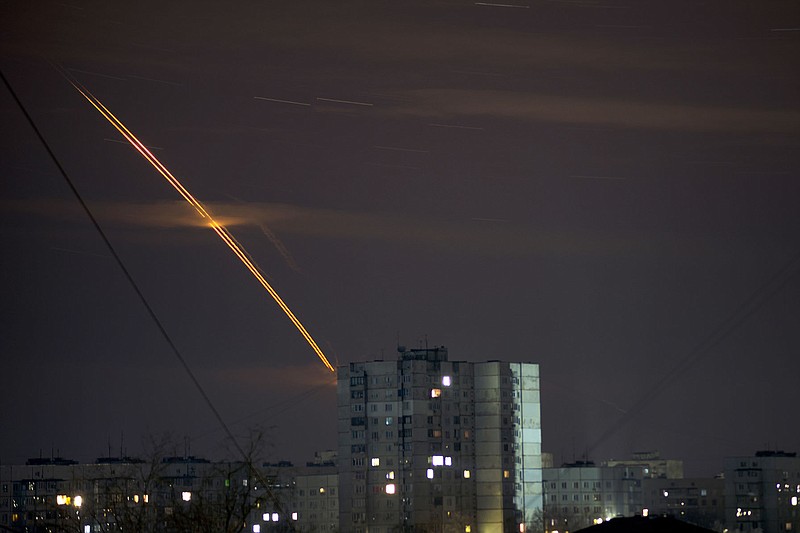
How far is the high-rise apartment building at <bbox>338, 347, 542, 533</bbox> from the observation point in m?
84.7

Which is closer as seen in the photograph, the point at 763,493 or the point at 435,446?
the point at 435,446

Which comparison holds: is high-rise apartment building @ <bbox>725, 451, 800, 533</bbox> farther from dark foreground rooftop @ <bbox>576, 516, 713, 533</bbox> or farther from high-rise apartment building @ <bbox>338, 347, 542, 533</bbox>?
dark foreground rooftop @ <bbox>576, 516, 713, 533</bbox>

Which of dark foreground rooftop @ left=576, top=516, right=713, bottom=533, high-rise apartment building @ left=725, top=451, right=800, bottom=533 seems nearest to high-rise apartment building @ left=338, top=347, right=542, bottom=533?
high-rise apartment building @ left=725, top=451, right=800, bottom=533

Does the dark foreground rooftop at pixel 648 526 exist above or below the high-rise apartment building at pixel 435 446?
below

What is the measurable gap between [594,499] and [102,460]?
38750 mm

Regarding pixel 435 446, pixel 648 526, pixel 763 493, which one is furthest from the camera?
pixel 763 493

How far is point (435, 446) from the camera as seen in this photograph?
86.2 meters

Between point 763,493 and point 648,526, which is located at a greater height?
point 763,493

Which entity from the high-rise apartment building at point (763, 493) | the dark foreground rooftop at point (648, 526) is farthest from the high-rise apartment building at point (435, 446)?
the dark foreground rooftop at point (648, 526)

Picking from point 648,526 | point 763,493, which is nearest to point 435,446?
point 763,493

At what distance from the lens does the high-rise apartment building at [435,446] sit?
84.7 m

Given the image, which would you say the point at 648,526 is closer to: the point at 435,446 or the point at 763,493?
the point at 435,446

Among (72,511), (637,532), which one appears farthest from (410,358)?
(637,532)

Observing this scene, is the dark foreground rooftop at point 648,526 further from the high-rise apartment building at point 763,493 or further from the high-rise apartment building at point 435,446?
the high-rise apartment building at point 763,493
